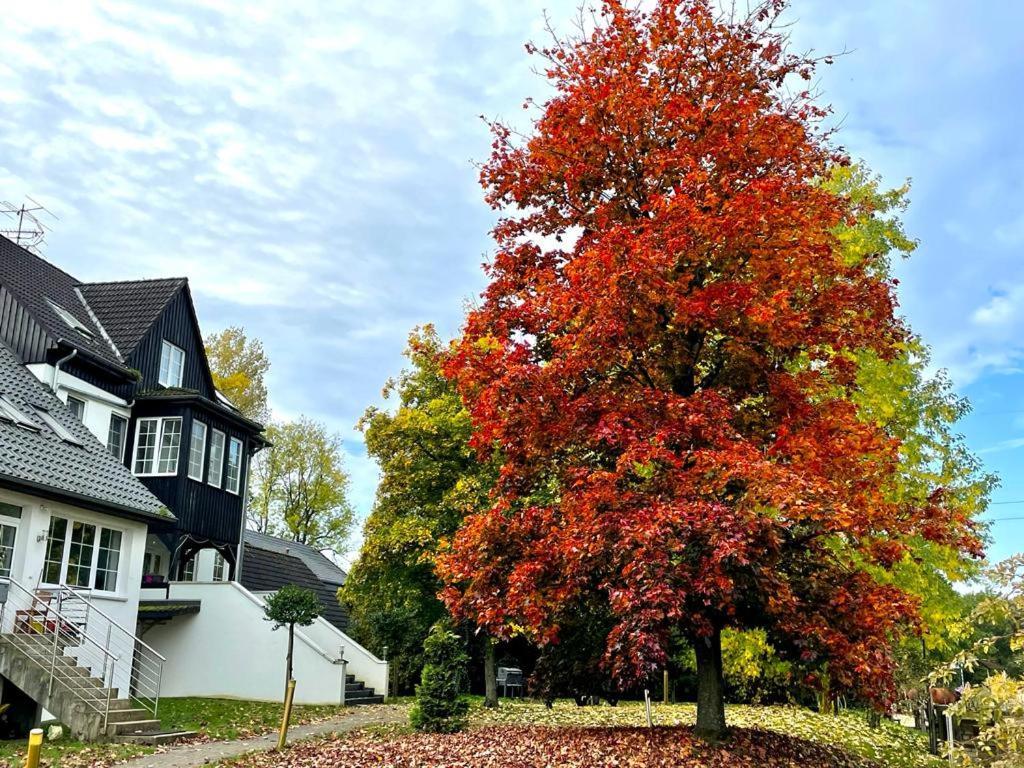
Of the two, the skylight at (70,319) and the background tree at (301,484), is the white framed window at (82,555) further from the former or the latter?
the background tree at (301,484)

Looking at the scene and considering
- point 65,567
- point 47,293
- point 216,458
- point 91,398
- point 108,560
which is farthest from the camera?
point 216,458

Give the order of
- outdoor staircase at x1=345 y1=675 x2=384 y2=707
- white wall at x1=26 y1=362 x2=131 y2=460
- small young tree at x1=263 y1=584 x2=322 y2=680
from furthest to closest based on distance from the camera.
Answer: outdoor staircase at x1=345 y1=675 x2=384 y2=707, white wall at x1=26 y1=362 x2=131 y2=460, small young tree at x1=263 y1=584 x2=322 y2=680

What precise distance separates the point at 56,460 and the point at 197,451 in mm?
6871

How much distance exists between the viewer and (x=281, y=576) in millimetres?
30562

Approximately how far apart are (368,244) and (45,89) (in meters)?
6.96

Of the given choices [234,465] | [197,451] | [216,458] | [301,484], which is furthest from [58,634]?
[301,484]

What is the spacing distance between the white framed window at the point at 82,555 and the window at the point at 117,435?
5.12 metres

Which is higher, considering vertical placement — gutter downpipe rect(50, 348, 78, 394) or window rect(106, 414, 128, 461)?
gutter downpipe rect(50, 348, 78, 394)

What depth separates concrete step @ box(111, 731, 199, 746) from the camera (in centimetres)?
1314

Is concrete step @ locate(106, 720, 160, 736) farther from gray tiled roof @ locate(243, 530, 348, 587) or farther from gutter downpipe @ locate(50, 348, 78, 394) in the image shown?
gray tiled roof @ locate(243, 530, 348, 587)

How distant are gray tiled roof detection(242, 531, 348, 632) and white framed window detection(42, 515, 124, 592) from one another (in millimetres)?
9742

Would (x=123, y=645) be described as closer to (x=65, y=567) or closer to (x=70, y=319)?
(x=65, y=567)

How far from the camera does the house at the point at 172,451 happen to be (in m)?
20.2

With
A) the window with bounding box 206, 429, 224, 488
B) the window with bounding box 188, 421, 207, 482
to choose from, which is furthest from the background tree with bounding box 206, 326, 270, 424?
the window with bounding box 188, 421, 207, 482
